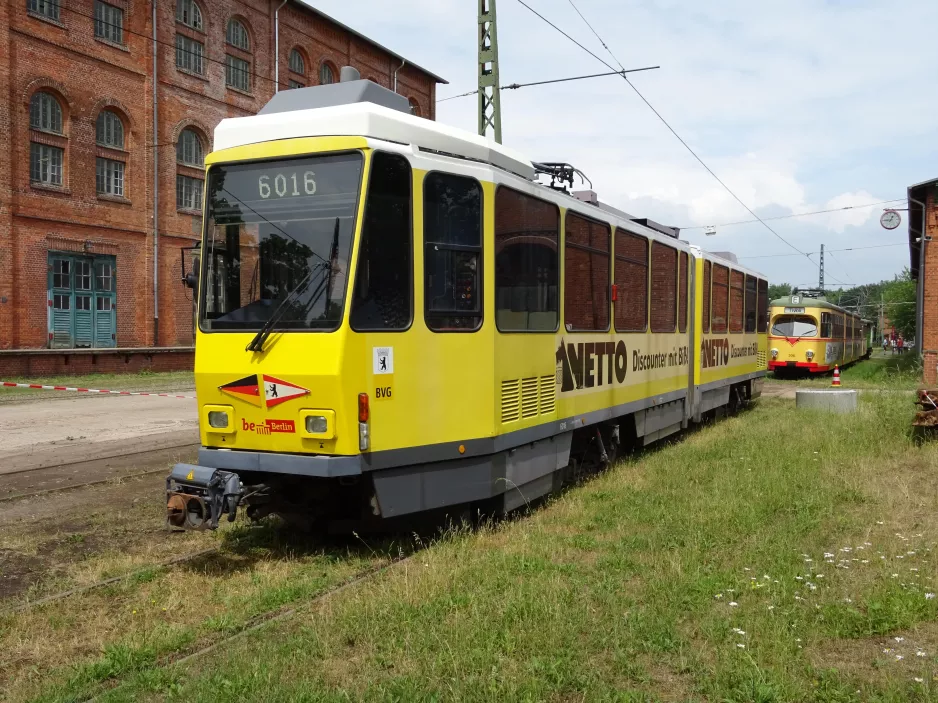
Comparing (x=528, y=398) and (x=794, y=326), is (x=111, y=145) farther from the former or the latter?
(x=528, y=398)

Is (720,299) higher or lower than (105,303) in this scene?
lower

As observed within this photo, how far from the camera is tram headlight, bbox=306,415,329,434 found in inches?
230

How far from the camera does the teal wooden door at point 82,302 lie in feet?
89.3

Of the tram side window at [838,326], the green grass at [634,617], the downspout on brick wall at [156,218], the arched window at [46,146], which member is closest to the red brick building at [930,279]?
the tram side window at [838,326]

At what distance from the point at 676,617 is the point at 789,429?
881 cm

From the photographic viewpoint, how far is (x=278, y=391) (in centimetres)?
597

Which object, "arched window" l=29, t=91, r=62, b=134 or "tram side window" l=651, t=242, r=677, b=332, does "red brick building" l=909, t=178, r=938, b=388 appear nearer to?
"tram side window" l=651, t=242, r=677, b=332

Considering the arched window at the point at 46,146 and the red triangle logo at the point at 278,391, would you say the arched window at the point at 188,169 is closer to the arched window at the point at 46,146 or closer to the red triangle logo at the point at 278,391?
the arched window at the point at 46,146

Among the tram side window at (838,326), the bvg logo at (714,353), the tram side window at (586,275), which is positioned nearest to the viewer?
the tram side window at (586,275)

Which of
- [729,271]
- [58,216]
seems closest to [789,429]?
[729,271]

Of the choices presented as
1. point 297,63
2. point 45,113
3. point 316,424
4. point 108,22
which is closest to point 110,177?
point 45,113

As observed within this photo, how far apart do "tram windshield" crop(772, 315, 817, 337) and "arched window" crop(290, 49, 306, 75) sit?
21623mm

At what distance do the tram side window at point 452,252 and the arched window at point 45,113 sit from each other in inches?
960

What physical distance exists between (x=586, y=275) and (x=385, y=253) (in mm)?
2988
